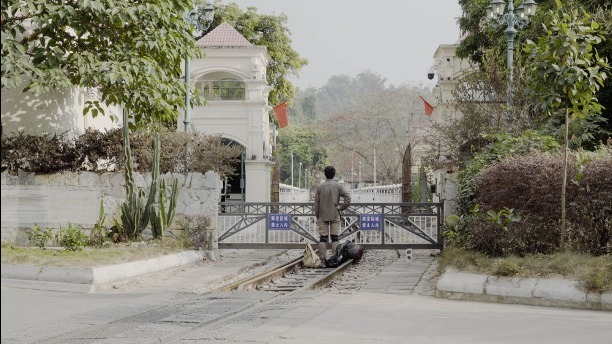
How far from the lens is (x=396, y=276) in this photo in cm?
1421

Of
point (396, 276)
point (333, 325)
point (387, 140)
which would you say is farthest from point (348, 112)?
point (333, 325)

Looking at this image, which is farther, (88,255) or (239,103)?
(239,103)

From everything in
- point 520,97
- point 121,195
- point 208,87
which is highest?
point 208,87

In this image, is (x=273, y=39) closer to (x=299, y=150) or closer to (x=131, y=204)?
(x=131, y=204)

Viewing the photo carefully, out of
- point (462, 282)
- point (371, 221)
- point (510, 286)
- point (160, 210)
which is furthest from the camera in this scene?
point (371, 221)

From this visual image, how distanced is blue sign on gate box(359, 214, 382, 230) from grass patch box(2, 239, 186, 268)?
428cm

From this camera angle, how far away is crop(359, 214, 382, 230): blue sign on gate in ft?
58.5

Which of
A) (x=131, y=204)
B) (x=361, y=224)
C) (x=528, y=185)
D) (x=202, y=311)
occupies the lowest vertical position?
(x=202, y=311)

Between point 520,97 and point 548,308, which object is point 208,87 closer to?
point 520,97

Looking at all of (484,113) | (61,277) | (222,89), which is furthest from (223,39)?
(61,277)

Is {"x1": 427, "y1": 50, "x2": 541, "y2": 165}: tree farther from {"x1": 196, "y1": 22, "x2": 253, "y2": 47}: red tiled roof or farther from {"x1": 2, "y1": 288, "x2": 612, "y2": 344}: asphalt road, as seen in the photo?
{"x1": 196, "y1": 22, "x2": 253, "y2": 47}: red tiled roof

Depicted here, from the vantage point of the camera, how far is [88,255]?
45.6ft

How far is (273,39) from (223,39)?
9.20 m

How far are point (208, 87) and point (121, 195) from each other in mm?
25292
